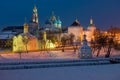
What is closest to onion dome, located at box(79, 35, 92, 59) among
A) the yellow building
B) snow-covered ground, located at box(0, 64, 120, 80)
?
snow-covered ground, located at box(0, 64, 120, 80)

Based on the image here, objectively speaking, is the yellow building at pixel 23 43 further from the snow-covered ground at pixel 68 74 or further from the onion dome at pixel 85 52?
the snow-covered ground at pixel 68 74

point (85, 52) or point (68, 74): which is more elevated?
point (85, 52)

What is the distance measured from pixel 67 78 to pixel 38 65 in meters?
3.96

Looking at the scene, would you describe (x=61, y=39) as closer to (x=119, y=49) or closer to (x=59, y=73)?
(x=119, y=49)

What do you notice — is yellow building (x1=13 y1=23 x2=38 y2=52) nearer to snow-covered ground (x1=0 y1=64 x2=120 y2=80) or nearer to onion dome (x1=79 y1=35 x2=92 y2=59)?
onion dome (x1=79 y1=35 x2=92 y2=59)

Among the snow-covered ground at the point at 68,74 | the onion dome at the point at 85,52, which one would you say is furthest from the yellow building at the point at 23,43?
the snow-covered ground at the point at 68,74

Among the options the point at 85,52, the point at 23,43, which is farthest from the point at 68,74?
the point at 23,43

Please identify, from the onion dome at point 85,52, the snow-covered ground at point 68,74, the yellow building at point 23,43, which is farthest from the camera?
the yellow building at point 23,43

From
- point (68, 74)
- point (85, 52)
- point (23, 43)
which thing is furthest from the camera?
point (23, 43)

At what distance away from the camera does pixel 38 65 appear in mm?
16625

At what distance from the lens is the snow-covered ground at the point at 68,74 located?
42.6 feet

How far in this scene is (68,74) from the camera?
1389 centimetres

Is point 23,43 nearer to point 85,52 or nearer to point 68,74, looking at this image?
point 85,52

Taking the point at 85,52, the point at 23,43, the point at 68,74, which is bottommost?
the point at 68,74
